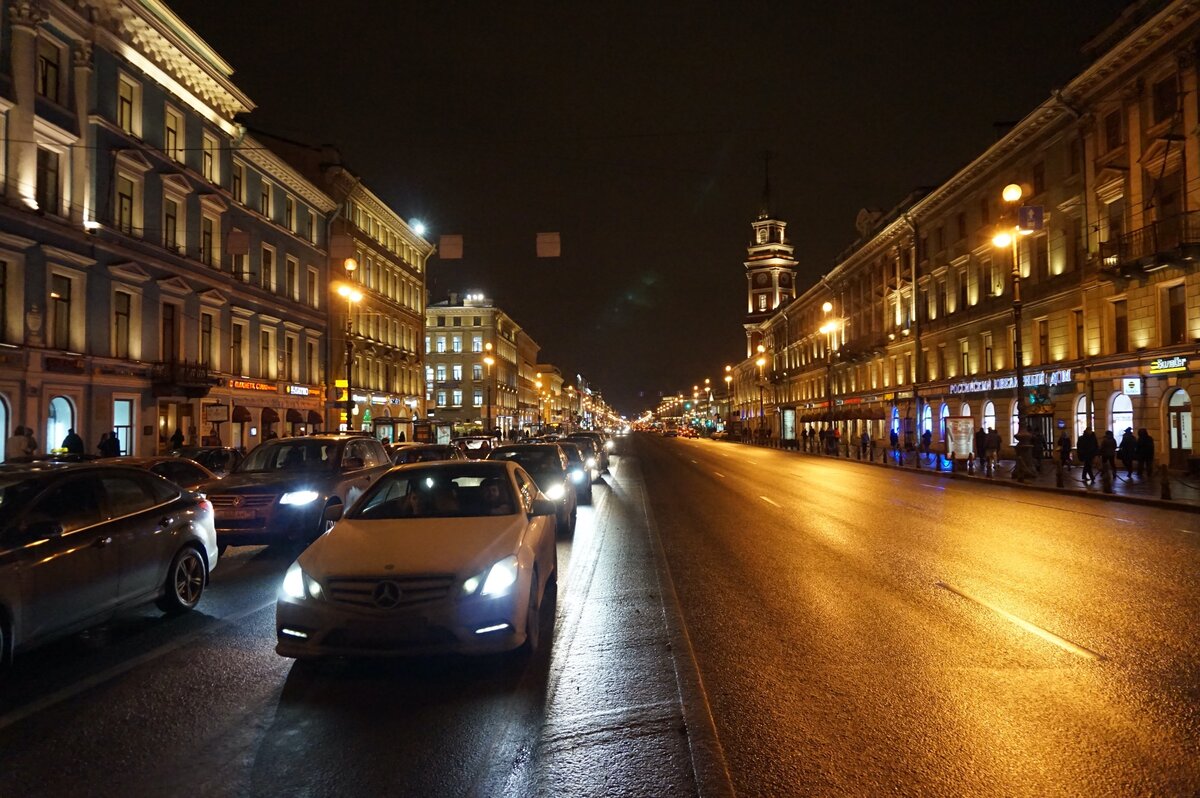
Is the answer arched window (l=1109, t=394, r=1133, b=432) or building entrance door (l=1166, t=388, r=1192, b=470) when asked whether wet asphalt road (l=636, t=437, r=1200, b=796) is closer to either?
building entrance door (l=1166, t=388, r=1192, b=470)

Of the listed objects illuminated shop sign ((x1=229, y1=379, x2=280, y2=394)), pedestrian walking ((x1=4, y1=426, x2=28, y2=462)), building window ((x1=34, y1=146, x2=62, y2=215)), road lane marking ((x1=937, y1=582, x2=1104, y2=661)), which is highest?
building window ((x1=34, y1=146, x2=62, y2=215))

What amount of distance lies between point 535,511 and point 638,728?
261 cm

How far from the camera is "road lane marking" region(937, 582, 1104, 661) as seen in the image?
6.25 meters

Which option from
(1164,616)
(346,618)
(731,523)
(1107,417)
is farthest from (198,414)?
(1107,417)

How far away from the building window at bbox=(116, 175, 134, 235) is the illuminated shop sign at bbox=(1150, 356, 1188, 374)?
35789 mm

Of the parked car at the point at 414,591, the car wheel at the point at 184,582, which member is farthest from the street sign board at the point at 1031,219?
the car wheel at the point at 184,582

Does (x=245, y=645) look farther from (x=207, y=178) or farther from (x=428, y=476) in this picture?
(x=207, y=178)

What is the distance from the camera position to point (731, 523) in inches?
598

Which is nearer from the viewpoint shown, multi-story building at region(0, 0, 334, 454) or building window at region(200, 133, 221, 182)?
multi-story building at region(0, 0, 334, 454)

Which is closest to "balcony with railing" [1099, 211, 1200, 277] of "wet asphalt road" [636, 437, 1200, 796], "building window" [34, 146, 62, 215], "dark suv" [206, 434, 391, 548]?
"wet asphalt road" [636, 437, 1200, 796]

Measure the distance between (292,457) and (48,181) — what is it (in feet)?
57.4

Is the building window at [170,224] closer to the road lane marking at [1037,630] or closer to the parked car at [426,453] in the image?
the parked car at [426,453]

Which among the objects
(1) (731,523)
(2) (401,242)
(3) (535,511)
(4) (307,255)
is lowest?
(1) (731,523)

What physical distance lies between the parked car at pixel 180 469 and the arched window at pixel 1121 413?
1191 inches
